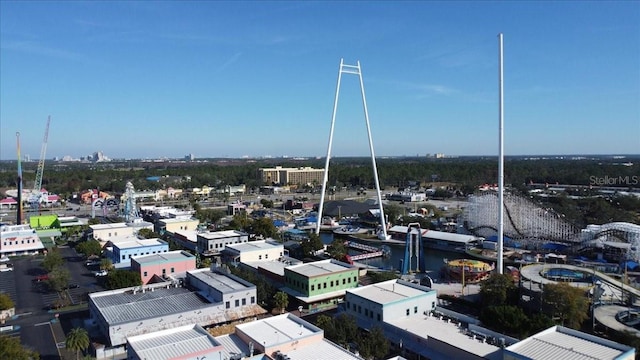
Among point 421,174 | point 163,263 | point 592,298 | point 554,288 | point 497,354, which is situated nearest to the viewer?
point 497,354

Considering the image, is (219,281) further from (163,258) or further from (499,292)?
(499,292)

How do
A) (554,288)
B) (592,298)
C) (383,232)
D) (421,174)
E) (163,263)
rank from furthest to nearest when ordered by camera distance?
(421,174)
(383,232)
(163,263)
(592,298)
(554,288)

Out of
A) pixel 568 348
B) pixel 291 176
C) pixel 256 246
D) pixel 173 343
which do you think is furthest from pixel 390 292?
pixel 291 176

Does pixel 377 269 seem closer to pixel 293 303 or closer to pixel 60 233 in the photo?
pixel 293 303

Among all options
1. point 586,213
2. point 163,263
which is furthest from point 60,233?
point 586,213

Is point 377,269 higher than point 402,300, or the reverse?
point 402,300

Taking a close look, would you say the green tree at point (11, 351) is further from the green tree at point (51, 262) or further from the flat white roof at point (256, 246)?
the flat white roof at point (256, 246)
